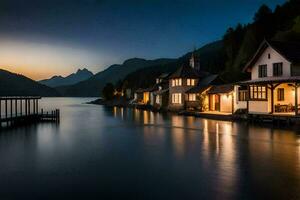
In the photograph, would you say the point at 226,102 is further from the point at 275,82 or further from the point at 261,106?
the point at 275,82

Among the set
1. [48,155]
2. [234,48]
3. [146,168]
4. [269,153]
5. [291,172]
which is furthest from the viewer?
[234,48]

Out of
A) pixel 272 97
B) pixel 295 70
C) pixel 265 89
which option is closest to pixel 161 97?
pixel 265 89

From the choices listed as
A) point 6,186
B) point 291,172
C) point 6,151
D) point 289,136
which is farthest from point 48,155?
point 289,136

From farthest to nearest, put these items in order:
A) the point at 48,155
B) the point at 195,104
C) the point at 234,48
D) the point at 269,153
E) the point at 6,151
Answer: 1. the point at 234,48
2. the point at 195,104
3. the point at 6,151
4. the point at 48,155
5. the point at 269,153

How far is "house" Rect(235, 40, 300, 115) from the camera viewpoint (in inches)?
1347

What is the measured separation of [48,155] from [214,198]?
→ 494 inches

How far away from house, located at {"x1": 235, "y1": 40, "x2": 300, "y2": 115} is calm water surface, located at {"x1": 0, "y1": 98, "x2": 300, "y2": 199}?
33.7 feet

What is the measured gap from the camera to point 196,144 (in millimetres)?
22578

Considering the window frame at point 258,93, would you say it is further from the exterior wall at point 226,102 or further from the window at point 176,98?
the window at point 176,98

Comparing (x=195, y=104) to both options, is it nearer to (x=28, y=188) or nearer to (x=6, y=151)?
(x=6, y=151)

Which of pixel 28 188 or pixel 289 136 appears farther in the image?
pixel 289 136

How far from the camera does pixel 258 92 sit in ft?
120

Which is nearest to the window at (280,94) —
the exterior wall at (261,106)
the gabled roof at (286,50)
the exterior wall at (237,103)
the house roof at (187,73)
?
the exterior wall at (261,106)

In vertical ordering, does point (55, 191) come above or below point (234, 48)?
below
